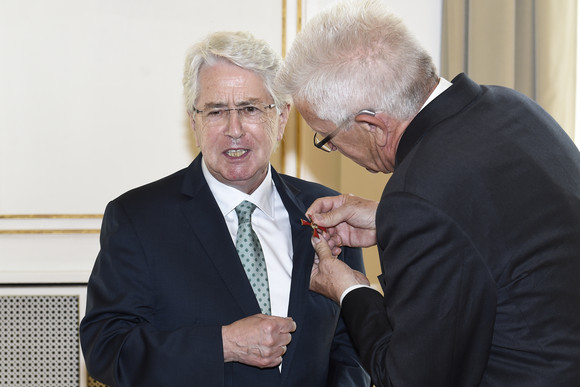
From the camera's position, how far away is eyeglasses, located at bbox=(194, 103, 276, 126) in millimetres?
2023

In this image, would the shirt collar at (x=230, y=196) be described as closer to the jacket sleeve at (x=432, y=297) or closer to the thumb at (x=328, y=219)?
the thumb at (x=328, y=219)

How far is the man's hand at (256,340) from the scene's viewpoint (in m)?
1.75

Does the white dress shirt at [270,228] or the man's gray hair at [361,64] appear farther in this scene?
the white dress shirt at [270,228]

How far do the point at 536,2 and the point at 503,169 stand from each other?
1.85 metres

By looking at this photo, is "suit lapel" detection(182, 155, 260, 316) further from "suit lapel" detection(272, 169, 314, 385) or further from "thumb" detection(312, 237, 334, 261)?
"thumb" detection(312, 237, 334, 261)

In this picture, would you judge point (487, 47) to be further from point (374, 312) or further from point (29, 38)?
point (29, 38)

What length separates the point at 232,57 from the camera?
1.98 meters

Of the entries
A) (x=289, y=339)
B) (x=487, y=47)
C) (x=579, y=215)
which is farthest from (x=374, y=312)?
(x=487, y=47)

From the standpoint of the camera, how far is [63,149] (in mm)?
3146

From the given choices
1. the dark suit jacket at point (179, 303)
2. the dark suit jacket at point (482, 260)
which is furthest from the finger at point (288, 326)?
the dark suit jacket at point (482, 260)

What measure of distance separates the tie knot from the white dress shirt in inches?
0.5

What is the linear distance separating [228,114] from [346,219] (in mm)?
499

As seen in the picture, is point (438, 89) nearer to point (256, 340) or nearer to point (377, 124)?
point (377, 124)

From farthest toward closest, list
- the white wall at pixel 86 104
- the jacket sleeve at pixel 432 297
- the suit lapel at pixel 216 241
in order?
the white wall at pixel 86 104 → the suit lapel at pixel 216 241 → the jacket sleeve at pixel 432 297
